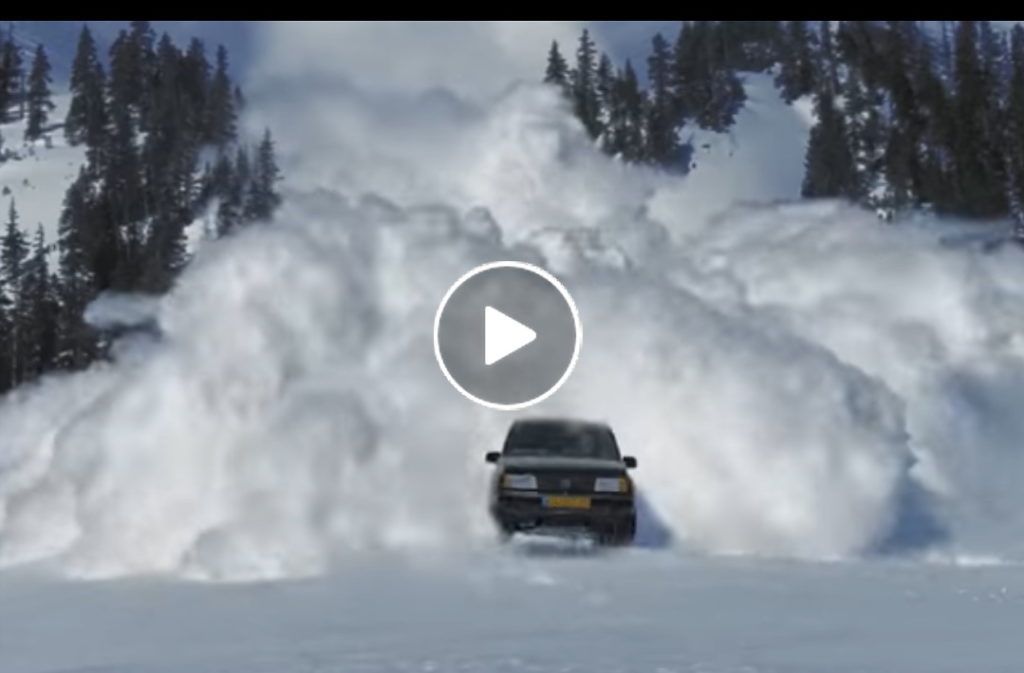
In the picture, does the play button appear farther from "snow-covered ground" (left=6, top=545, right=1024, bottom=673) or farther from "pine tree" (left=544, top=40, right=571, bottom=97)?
"pine tree" (left=544, top=40, right=571, bottom=97)

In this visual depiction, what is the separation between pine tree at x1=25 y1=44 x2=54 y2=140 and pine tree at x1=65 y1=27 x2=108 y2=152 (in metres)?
2.94

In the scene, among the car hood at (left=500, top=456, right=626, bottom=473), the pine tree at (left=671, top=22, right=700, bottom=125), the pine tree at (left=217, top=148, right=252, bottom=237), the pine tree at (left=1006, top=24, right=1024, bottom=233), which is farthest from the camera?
the pine tree at (left=671, top=22, right=700, bottom=125)

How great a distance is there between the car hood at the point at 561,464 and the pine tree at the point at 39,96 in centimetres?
11265

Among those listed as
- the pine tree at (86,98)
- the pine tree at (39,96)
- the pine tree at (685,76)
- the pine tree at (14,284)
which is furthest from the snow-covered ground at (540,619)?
the pine tree at (39,96)

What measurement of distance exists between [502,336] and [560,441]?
13.0 feet

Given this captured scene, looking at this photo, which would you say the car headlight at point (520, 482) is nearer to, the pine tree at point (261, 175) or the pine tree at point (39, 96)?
the pine tree at point (261, 175)

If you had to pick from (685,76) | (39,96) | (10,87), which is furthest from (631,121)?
(10,87)

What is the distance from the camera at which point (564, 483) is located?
51.0 ft

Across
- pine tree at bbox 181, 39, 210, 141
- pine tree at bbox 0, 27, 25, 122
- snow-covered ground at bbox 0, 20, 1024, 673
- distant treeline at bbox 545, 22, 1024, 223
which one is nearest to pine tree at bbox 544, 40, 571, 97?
distant treeline at bbox 545, 22, 1024, 223

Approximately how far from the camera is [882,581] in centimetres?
1351

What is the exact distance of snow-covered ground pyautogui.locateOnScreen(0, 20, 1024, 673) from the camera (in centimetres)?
1041

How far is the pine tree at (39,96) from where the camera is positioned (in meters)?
124
